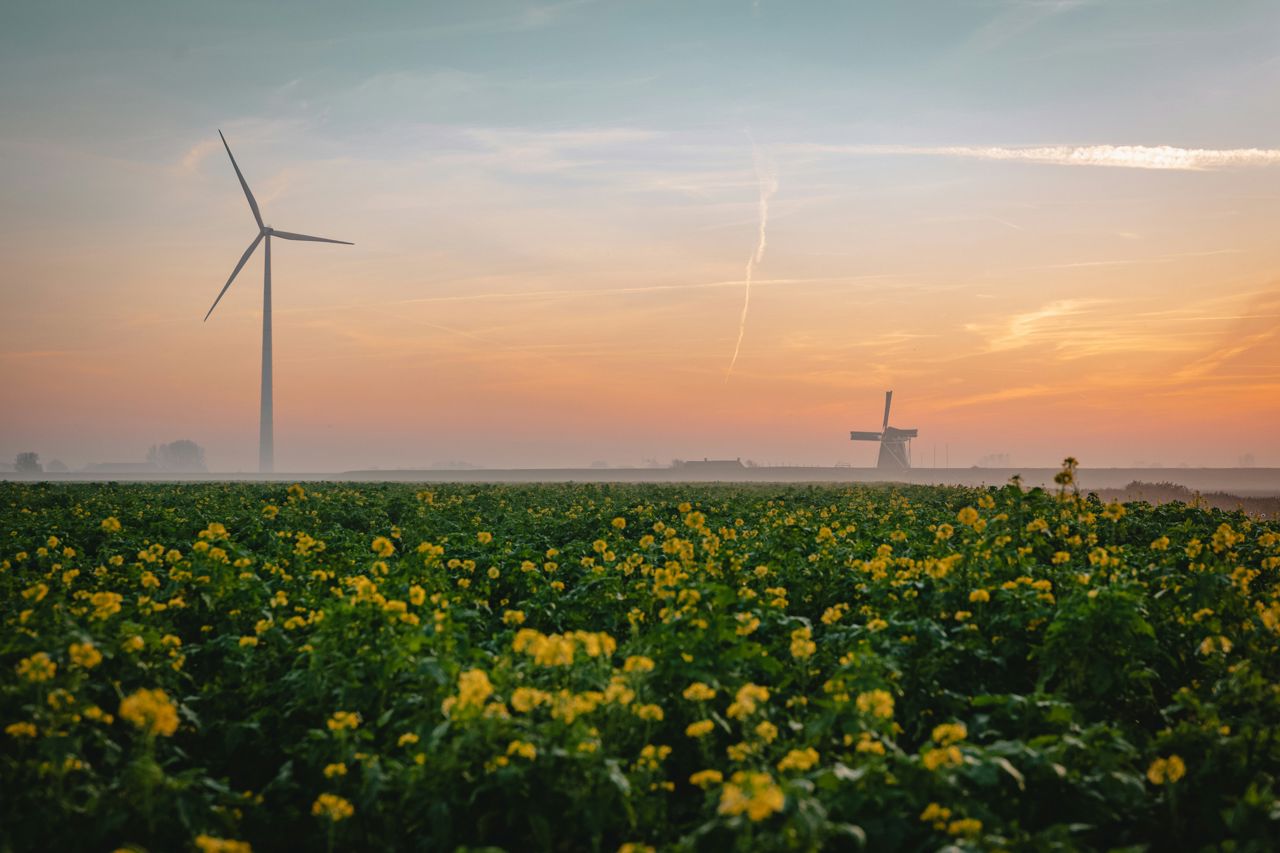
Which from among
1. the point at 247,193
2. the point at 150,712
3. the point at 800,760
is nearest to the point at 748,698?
the point at 800,760

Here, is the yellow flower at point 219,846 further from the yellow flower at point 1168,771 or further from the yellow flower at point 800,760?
the yellow flower at point 1168,771

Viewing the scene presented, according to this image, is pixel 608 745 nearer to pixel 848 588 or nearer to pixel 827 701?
pixel 827 701

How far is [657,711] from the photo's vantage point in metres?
5.88

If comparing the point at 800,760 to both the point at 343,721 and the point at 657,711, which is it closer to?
the point at 657,711

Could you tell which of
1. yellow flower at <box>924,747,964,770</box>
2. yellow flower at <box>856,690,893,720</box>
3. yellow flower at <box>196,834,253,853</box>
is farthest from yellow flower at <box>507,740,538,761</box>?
yellow flower at <box>924,747,964,770</box>

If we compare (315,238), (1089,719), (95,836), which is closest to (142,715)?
(95,836)

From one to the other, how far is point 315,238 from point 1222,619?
9517 cm

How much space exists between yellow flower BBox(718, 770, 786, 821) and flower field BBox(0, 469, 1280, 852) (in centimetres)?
2

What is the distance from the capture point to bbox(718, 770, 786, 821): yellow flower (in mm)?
4379

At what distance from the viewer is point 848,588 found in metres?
11.6

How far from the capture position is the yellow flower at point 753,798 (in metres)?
4.38

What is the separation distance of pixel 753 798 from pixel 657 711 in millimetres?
1389

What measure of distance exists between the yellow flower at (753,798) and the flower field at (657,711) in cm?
2

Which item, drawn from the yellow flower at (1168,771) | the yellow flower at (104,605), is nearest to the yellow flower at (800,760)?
the yellow flower at (1168,771)
